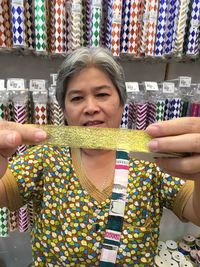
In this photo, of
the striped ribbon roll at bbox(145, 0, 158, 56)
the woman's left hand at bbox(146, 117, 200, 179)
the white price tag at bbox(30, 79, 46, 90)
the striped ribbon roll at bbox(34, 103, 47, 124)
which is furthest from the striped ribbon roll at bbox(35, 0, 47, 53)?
the woman's left hand at bbox(146, 117, 200, 179)

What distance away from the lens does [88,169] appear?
2.79ft

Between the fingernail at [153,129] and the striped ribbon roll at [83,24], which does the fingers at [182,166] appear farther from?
the striped ribbon roll at [83,24]

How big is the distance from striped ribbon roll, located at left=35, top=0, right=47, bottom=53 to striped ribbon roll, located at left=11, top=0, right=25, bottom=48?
54mm

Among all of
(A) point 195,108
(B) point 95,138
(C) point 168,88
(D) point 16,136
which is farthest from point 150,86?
(D) point 16,136

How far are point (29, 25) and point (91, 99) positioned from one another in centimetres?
48

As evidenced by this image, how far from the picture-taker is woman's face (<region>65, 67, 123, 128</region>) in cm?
80

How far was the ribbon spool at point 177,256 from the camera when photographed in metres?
1.35

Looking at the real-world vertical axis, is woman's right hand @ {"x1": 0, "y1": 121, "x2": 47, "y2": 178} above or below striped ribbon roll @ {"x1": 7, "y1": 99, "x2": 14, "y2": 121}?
above

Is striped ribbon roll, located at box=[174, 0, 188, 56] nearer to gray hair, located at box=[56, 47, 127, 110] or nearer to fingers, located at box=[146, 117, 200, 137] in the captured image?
gray hair, located at box=[56, 47, 127, 110]

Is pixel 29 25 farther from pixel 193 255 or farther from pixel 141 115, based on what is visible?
pixel 193 255

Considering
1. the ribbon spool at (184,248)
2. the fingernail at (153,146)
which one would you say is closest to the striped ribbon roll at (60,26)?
the fingernail at (153,146)

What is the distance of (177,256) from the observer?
138cm

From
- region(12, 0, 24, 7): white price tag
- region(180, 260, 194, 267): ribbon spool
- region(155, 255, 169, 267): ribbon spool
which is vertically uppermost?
region(12, 0, 24, 7): white price tag

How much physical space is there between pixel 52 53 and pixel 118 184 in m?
0.64
